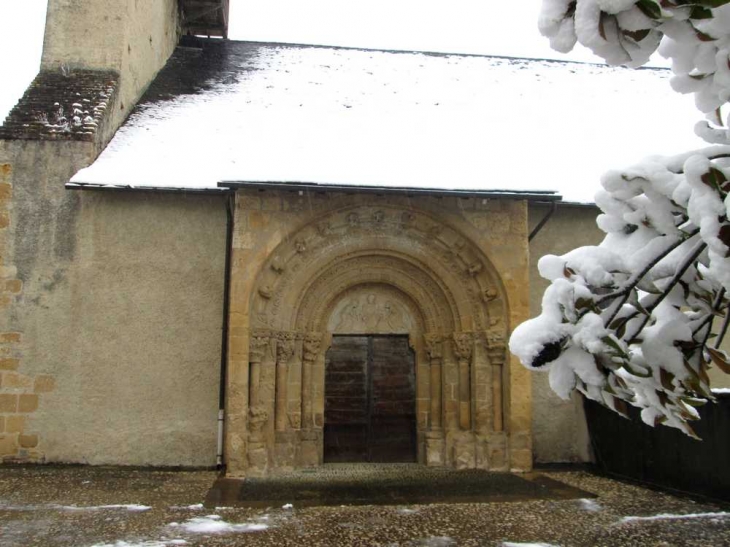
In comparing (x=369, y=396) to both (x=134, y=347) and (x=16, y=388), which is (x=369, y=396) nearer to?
(x=134, y=347)

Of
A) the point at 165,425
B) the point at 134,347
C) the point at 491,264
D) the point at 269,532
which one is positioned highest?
the point at 491,264

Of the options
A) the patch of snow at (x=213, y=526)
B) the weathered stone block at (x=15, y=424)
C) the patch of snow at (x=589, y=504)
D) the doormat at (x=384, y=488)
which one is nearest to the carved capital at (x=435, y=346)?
the doormat at (x=384, y=488)

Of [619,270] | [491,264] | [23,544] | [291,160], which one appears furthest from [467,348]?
[619,270]

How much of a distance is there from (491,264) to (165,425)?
4.55m

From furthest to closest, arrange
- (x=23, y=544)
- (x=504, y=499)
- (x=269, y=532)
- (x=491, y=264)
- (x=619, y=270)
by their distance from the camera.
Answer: (x=491, y=264), (x=504, y=499), (x=269, y=532), (x=23, y=544), (x=619, y=270)

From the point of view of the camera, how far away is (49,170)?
8.05 metres

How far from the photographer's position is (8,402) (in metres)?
7.57

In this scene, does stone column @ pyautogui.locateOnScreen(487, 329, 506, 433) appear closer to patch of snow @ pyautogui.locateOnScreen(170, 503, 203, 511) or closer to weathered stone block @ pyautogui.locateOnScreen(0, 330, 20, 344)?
patch of snow @ pyautogui.locateOnScreen(170, 503, 203, 511)

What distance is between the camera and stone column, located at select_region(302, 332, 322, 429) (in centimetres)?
818

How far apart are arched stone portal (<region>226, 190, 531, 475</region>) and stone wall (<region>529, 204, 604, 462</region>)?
69 centimetres

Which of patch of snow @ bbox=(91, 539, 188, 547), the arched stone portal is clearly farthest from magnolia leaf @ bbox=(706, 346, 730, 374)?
the arched stone portal

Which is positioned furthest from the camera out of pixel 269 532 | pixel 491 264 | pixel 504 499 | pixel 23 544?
pixel 491 264

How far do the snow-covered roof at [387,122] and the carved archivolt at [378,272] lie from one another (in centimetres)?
73

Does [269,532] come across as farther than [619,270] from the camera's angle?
Yes
